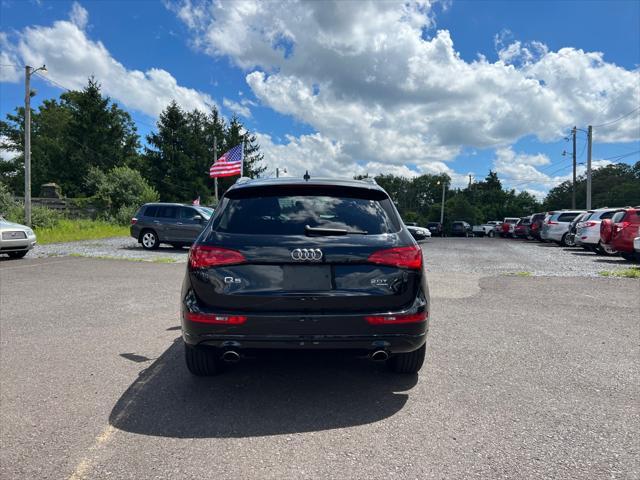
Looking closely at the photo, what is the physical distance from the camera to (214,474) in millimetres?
2559

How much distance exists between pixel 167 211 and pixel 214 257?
610 inches

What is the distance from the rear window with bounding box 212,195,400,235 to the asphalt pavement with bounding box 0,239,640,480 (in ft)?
4.35

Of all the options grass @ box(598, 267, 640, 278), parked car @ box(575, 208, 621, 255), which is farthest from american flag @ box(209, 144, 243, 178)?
grass @ box(598, 267, 640, 278)

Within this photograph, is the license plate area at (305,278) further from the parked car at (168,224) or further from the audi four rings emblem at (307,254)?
the parked car at (168,224)

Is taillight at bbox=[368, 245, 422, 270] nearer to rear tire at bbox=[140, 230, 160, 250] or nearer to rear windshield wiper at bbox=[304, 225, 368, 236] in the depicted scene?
rear windshield wiper at bbox=[304, 225, 368, 236]

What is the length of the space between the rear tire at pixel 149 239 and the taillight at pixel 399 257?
16.2 m

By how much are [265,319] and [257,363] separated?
1.33 meters

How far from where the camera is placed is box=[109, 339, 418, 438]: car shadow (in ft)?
10.4

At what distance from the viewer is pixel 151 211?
1819 centimetres

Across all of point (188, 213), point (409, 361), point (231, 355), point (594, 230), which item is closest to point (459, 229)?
point (594, 230)

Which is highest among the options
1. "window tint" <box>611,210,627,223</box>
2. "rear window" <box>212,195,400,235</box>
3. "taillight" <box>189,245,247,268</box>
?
"window tint" <box>611,210,627,223</box>

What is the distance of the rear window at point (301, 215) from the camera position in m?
3.50

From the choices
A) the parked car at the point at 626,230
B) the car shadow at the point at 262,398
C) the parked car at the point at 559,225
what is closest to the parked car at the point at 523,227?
the parked car at the point at 559,225

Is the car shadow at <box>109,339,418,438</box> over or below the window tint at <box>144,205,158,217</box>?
below
